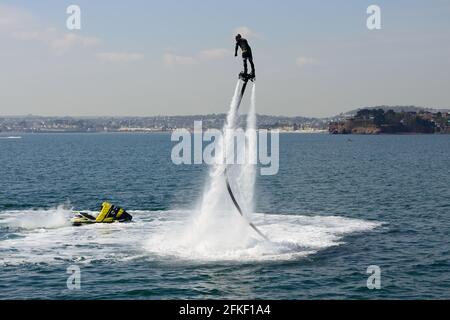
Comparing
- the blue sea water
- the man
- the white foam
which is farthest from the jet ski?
the man

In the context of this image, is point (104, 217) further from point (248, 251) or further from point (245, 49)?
point (245, 49)

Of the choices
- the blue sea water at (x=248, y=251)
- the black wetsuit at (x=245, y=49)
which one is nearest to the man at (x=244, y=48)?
the black wetsuit at (x=245, y=49)

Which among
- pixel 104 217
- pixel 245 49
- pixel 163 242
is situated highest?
pixel 245 49

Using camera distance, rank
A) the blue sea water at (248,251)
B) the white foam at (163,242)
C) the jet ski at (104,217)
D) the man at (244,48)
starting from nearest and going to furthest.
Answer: the blue sea water at (248,251), the man at (244,48), the white foam at (163,242), the jet ski at (104,217)

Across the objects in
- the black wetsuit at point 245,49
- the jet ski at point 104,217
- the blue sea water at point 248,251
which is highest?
the black wetsuit at point 245,49

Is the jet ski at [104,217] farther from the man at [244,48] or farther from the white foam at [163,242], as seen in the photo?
the man at [244,48]

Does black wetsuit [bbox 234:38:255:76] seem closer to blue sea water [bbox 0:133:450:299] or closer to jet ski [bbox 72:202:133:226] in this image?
blue sea water [bbox 0:133:450:299]

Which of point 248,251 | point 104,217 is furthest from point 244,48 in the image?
point 104,217

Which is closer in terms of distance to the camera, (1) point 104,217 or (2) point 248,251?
(2) point 248,251

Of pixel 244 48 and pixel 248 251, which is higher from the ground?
pixel 244 48

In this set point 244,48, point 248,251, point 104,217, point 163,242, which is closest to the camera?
point 244,48

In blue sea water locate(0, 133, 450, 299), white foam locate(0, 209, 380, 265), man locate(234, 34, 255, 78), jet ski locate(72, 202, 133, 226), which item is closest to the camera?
blue sea water locate(0, 133, 450, 299)

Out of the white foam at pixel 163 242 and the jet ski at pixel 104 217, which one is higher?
the jet ski at pixel 104 217

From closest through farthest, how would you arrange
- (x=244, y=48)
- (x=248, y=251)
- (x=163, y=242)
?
(x=244, y=48), (x=248, y=251), (x=163, y=242)
